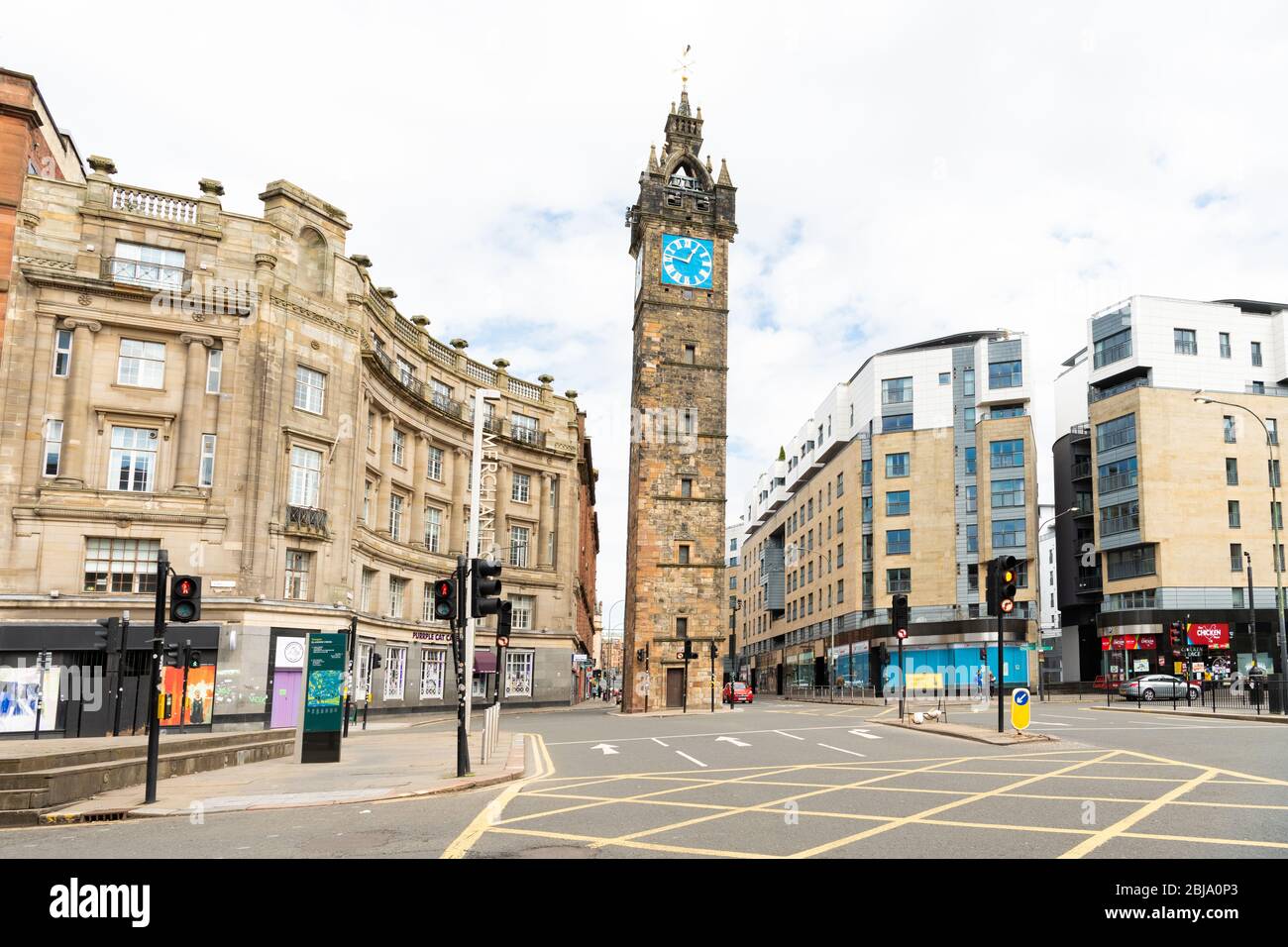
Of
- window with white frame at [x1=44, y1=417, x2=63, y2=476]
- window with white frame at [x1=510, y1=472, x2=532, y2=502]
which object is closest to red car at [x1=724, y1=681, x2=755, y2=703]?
window with white frame at [x1=510, y1=472, x2=532, y2=502]

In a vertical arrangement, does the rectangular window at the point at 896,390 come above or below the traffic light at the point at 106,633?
above

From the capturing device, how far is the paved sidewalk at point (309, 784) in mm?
13219

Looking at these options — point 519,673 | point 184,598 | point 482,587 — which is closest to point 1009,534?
point 519,673

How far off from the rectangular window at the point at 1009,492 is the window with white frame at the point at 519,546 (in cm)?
3659

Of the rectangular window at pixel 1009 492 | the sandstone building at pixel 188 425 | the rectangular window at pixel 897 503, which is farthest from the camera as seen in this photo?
the rectangular window at pixel 897 503

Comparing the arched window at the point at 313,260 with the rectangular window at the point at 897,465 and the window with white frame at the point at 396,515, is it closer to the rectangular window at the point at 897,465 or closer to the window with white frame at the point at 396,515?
the window with white frame at the point at 396,515

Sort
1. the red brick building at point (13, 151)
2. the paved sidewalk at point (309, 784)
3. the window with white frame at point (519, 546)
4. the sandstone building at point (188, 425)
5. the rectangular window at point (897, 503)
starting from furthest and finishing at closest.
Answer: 1. the rectangular window at point (897, 503)
2. the window with white frame at point (519, 546)
3. the red brick building at point (13, 151)
4. the sandstone building at point (188, 425)
5. the paved sidewalk at point (309, 784)

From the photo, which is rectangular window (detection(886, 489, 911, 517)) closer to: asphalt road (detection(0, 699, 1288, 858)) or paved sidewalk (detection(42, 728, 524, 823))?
asphalt road (detection(0, 699, 1288, 858))

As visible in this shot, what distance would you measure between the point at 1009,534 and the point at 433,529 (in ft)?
143

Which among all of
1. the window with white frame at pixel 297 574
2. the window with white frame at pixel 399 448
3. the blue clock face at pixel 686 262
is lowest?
the window with white frame at pixel 297 574

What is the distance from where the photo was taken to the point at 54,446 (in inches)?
1374

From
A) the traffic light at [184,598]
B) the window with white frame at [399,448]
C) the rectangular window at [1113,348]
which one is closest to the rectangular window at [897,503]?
the rectangular window at [1113,348]

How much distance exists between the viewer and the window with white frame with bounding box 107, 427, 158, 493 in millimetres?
35438

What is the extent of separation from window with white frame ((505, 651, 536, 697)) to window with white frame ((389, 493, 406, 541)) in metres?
11.6
